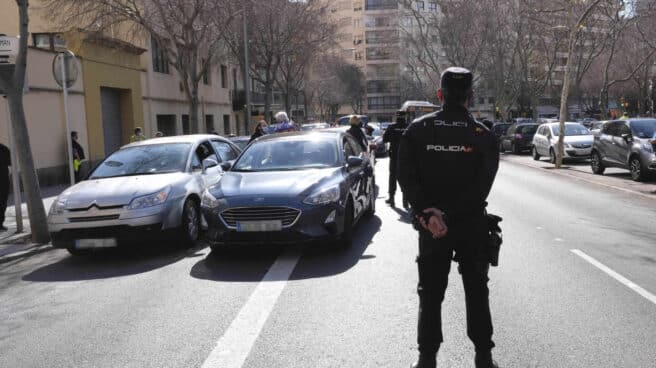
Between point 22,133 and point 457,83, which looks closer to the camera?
point 457,83

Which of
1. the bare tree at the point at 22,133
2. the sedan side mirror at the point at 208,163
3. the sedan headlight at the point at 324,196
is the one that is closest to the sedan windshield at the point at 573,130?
the sedan side mirror at the point at 208,163

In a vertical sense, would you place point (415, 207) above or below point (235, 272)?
above

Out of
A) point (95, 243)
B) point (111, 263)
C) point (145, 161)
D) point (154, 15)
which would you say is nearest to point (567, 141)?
point (154, 15)

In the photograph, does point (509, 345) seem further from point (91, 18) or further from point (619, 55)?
point (619, 55)

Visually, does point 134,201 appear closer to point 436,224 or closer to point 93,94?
point 436,224

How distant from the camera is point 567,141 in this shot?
23.0 meters

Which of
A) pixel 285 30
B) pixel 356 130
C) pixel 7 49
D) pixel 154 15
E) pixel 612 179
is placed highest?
pixel 285 30

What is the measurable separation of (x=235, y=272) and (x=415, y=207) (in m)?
3.63

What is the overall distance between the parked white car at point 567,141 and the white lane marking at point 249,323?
1825 cm

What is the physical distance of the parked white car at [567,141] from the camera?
74.2ft

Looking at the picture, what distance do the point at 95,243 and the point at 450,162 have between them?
5.53 meters

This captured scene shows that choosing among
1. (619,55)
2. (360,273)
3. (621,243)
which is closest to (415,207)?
(360,273)

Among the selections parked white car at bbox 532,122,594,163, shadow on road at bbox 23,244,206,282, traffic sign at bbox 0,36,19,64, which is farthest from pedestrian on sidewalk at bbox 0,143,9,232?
parked white car at bbox 532,122,594,163

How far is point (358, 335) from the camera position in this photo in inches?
182
